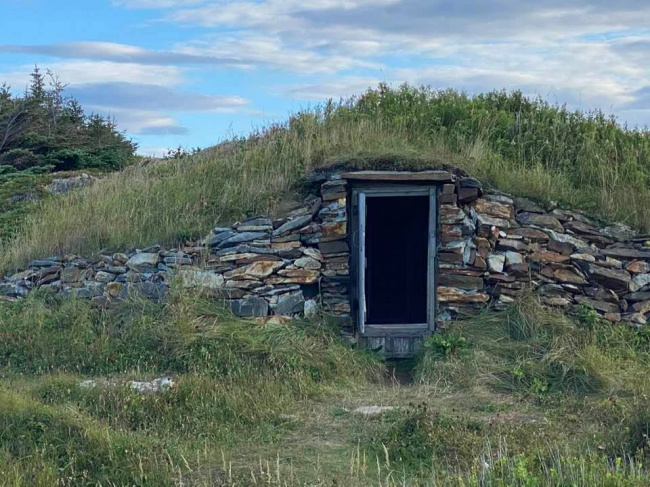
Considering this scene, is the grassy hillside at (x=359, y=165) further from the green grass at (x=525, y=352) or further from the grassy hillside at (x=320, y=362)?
the green grass at (x=525, y=352)

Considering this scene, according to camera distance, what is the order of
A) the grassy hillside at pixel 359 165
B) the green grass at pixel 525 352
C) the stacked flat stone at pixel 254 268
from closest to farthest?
the green grass at pixel 525 352
the stacked flat stone at pixel 254 268
the grassy hillside at pixel 359 165

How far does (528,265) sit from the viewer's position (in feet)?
27.5

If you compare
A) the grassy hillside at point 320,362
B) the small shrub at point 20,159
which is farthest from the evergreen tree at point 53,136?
the grassy hillside at point 320,362

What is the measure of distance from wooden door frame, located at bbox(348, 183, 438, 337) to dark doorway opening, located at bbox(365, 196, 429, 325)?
192 centimetres

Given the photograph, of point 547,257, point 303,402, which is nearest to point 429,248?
point 547,257

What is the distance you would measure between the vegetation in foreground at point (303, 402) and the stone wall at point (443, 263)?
1.02ft

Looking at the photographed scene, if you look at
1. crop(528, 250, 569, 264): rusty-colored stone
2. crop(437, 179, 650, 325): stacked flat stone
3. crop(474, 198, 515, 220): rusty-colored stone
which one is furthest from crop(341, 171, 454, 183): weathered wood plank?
crop(528, 250, 569, 264): rusty-colored stone

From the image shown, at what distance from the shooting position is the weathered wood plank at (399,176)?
823cm

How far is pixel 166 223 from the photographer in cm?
887

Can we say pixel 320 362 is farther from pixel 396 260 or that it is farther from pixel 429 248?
pixel 396 260

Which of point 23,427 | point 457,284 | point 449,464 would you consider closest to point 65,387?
point 23,427

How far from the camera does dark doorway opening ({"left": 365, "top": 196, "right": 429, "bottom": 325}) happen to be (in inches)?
423

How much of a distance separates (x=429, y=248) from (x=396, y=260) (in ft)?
9.79

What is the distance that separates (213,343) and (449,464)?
3.08 m
